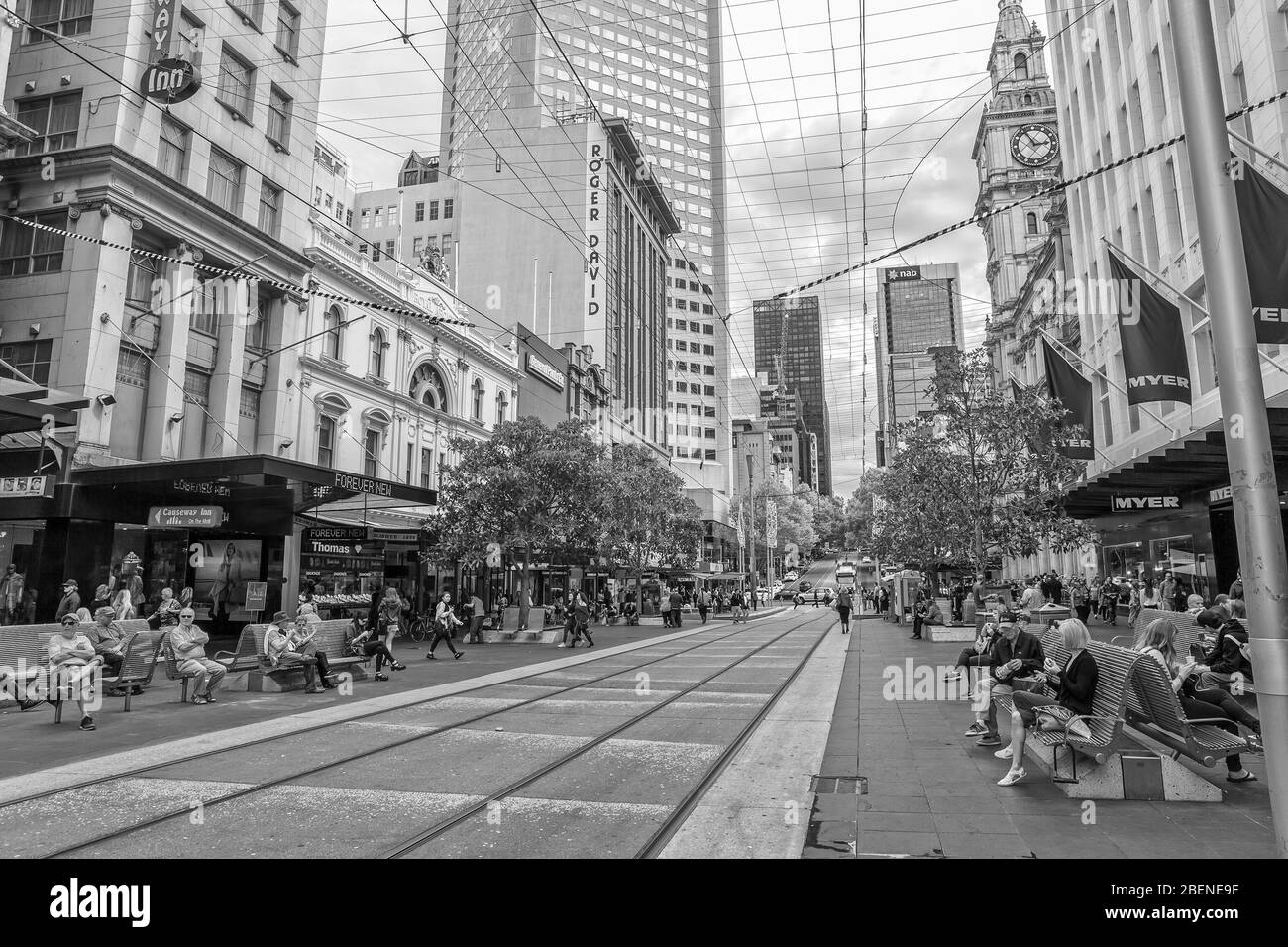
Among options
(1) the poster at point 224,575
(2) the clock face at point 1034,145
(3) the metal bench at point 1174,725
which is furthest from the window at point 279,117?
(2) the clock face at point 1034,145

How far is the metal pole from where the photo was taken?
4.12m

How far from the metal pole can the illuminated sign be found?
145 ft

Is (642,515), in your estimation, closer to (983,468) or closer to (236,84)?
(983,468)

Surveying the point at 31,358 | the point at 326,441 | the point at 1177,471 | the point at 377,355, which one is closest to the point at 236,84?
the point at 377,355

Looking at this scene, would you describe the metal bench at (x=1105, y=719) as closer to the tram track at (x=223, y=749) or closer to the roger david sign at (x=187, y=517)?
the tram track at (x=223, y=749)

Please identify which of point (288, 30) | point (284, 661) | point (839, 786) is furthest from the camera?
point (288, 30)

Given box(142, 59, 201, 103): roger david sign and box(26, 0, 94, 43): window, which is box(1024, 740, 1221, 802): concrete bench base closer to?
box(142, 59, 201, 103): roger david sign

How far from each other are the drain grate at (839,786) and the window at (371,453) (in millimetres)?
27557

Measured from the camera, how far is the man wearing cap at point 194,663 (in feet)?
39.1

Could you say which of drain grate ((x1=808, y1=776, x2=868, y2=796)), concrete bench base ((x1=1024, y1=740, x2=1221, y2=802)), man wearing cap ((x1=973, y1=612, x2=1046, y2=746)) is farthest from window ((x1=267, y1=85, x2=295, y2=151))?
concrete bench base ((x1=1024, y1=740, x2=1221, y2=802))

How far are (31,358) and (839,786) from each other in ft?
80.0

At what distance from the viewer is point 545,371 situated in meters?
49.7
